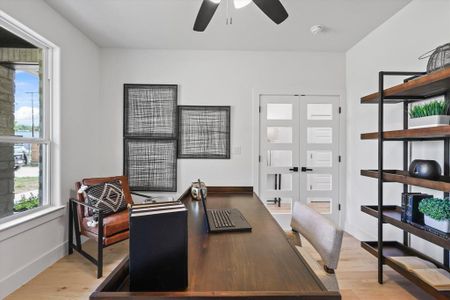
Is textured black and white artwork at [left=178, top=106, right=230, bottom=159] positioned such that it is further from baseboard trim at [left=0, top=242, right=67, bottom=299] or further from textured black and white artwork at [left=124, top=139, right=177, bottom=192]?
baseboard trim at [left=0, top=242, right=67, bottom=299]

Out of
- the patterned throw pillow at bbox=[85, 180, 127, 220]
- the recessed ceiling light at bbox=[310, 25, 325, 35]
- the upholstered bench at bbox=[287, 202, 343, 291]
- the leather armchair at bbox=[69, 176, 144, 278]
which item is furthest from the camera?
the recessed ceiling light at bbox=[310, 25, 325, 35]

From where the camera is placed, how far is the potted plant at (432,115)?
6.05ft

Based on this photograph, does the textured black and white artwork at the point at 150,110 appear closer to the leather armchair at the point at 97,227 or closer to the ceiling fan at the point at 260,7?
the leather armchair at the point at 97,227

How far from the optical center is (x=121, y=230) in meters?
2.65

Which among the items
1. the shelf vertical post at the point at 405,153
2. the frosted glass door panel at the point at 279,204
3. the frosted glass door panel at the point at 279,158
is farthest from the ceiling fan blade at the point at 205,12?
the frosted glass door panel at the point at 279,204

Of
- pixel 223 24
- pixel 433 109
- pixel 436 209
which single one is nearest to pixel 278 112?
pixel 223 24

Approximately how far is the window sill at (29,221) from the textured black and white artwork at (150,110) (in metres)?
1.37

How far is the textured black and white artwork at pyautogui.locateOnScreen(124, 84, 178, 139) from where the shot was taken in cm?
377

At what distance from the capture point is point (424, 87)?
6.56 ft

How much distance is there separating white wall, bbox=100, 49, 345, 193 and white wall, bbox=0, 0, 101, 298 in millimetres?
235

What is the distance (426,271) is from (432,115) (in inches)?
46.0

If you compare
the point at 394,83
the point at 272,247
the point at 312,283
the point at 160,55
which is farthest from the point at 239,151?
the point at 312,283

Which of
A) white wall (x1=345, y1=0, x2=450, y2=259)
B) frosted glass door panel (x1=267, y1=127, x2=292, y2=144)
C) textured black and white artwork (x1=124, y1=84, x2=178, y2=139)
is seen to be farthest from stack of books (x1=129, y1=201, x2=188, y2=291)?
frosted glass door panel (x1=267, y1=127, x2=292, y2=144)

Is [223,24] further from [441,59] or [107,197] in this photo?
[107,197]
